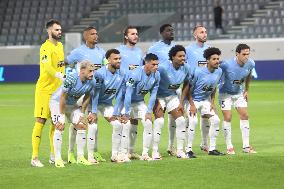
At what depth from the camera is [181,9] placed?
41812 mm

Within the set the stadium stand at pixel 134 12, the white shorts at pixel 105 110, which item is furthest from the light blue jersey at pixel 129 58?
the stadium stand at pixel 134 12

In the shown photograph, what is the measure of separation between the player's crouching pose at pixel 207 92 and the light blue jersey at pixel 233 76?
12.6 inches

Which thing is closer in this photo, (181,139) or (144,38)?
(181,139)

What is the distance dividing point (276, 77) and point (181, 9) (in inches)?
312

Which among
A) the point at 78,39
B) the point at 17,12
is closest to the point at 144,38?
the point at 78,39

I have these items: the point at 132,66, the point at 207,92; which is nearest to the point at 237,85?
the point at 207,92

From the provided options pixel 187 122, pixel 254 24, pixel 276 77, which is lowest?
pixel 187 122

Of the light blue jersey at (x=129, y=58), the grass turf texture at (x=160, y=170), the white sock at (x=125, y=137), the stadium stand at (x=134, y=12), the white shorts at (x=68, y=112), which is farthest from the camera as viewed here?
the stadium stand at (x=134, y=12)

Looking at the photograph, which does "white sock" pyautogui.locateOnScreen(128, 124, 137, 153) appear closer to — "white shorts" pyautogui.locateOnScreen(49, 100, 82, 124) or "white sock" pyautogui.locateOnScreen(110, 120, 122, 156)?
"white sock" pyautogui.locateOnScreen(110, 120, 122, 156)

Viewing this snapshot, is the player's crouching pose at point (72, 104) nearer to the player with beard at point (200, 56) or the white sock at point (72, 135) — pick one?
the white sock at point (72, 135)

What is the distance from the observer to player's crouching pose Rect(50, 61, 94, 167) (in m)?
11.9

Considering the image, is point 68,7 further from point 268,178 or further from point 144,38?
point 268,178

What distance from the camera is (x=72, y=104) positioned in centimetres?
1230

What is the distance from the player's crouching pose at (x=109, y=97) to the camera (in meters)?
12.4
